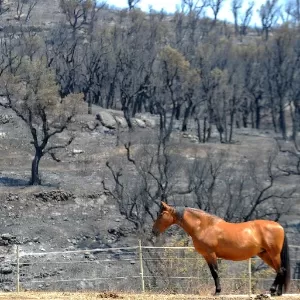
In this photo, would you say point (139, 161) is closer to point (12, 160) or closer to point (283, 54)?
point (12, 160)

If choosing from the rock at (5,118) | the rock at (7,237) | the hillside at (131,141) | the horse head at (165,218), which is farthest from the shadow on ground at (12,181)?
the horse head at (165,218)

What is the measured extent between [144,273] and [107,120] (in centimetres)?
4322

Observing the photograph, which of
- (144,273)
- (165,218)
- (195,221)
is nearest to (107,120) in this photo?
(144,273)

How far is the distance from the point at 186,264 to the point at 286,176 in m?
35.8

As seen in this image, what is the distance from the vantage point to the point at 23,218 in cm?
4853

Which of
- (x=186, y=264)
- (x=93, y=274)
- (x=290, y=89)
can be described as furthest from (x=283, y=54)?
(x=186, y=264)

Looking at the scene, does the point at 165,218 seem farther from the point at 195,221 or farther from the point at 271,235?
the point at 271,235

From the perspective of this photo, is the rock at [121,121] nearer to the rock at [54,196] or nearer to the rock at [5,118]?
the rock at [5,118]

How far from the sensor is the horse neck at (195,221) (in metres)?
18.0

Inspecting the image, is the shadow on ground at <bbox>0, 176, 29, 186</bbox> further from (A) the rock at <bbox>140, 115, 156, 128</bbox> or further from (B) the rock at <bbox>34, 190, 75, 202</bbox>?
(A) the rock at <bbox>140, 115, 156, 128</bbox>

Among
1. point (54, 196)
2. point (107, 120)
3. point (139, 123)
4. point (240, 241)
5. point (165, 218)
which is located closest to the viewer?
point (240, 241)

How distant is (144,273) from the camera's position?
28719mm

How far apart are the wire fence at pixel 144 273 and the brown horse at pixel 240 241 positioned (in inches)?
62.6

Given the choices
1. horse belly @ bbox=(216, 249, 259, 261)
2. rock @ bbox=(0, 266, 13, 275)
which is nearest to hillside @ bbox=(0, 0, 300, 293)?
rock @ bbox=(0, 266, 13, 275)
